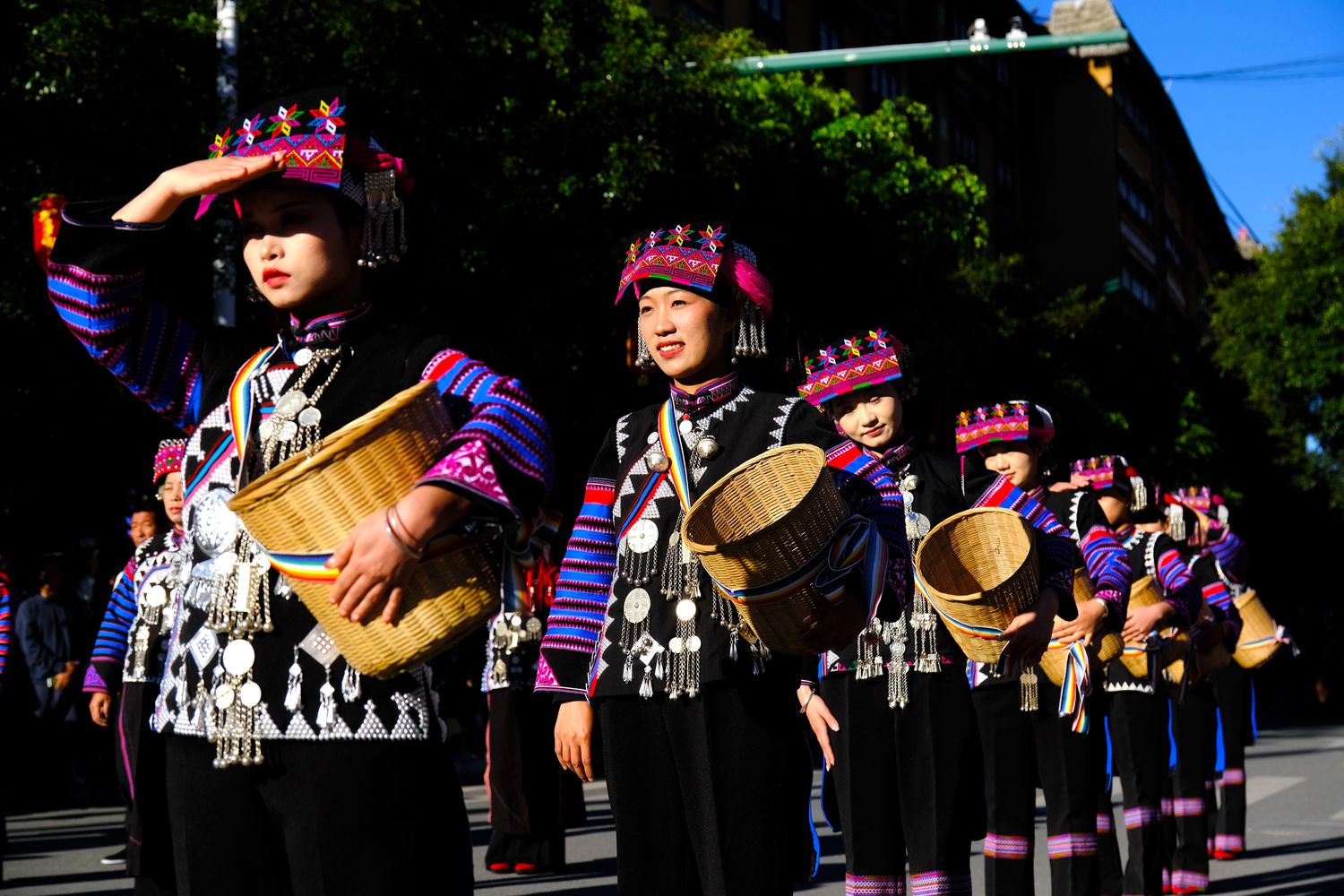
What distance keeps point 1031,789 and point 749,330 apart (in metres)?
3.12

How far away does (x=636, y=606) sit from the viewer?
4867 millimetres

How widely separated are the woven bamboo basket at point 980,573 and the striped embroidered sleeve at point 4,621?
5.49 metres

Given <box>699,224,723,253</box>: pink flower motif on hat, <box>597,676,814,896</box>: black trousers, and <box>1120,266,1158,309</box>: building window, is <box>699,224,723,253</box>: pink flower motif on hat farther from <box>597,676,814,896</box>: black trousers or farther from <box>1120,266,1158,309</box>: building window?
<box>1120,266,1158,309</box>: building window

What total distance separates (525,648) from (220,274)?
422 centimetres

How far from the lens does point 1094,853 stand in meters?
8.05

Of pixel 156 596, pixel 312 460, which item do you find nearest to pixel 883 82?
pixel 156 596

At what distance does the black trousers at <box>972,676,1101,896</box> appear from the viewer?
7270 millimetres

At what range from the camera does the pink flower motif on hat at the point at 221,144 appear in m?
3.59

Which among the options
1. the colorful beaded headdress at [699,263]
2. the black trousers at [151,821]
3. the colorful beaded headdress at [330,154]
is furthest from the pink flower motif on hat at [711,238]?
the black trousers at [151,821]

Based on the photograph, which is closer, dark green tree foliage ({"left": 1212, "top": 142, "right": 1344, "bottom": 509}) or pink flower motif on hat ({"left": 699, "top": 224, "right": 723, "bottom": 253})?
pink flower motif on hat ({"left": 699, "top": 224, "right": 723, "bottom": 253})

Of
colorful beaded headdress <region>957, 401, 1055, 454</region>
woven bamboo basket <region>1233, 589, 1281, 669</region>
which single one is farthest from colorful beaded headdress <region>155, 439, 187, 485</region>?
woven bamboo basket <region>1233, 589, 1281, 669</region>

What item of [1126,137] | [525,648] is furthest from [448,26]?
[1126,137]

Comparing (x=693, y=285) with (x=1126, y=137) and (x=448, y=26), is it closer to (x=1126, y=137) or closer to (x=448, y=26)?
(x=448, y=26)

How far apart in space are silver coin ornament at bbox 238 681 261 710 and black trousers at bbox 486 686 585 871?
25.3ft
